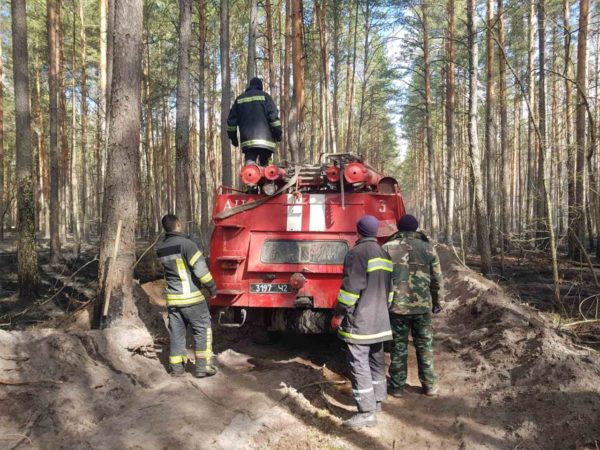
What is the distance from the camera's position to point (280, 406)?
388 centimetres

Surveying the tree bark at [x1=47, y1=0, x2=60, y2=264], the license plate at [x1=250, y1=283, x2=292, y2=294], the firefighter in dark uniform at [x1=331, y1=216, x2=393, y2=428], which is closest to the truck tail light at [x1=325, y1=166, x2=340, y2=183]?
the firefighter in dark uniform at [x1=331, y1=216, x2=393, y2=428]

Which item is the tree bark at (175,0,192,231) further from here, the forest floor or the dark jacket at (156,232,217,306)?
the dark jacket at (156,232,217,306)

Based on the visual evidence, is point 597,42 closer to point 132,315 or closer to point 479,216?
point 479,216

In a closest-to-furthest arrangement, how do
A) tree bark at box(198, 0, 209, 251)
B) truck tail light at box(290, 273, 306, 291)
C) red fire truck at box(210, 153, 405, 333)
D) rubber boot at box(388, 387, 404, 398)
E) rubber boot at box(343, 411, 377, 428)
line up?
rubber boot at box(343, 411, 377, 428)
rubber boot at box(388, 387, 404, 398)
truck tail light at box(290, 273, 306, 291)
red fire truck at box(210, 153, 405, 333)
tree bark at box(198, 0, 209, 251)

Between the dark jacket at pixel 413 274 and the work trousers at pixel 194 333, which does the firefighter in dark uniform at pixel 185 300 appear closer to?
the work trousers at pixel 194 333

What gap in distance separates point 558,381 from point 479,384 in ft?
2.91

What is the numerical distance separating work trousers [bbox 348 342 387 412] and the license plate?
1.15m

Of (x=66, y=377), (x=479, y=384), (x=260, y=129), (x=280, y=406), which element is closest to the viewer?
(x=66, y=377)

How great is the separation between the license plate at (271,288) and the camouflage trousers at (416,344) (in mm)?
1218

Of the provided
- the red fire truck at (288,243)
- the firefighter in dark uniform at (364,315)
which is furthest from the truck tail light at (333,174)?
the firefighter in dark uniform at (364,315)

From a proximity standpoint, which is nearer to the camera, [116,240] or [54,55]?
[116,240]

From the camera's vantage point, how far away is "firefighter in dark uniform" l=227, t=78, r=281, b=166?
6879 mm

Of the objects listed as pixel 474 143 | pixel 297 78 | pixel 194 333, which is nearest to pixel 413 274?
pixel 194 333

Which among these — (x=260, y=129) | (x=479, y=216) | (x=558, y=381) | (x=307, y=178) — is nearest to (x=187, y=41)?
(x=260, y=129)
